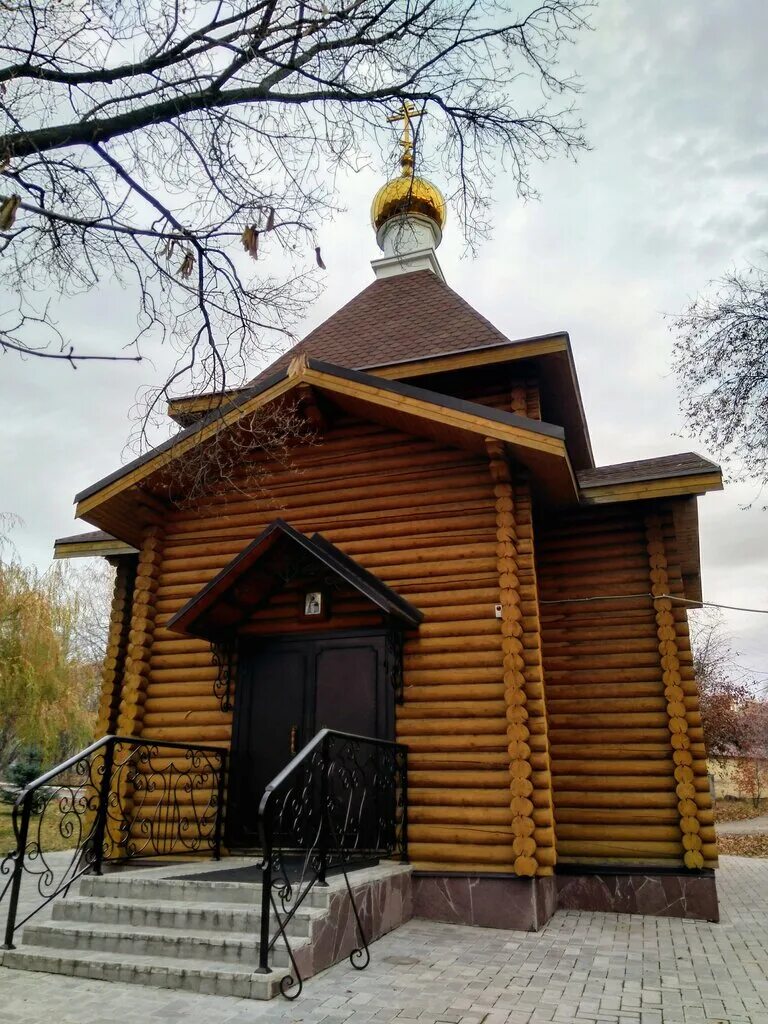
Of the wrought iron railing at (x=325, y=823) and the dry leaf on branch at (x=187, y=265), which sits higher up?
the dry leaf on branch at (x=187, y=265)

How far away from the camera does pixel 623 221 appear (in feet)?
22.0

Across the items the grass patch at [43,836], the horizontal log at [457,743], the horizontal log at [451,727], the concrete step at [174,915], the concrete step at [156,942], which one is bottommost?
the grass patch at [43,836]

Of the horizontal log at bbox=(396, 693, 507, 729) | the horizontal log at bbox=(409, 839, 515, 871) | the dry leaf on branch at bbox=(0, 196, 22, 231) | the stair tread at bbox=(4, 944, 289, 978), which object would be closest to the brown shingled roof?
the horizontal log at bbox=(396, 693, 507, 729)

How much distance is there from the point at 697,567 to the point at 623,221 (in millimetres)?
5075

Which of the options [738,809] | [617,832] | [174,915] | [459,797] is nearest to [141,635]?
[174,915]

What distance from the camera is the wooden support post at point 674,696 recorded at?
661 cm

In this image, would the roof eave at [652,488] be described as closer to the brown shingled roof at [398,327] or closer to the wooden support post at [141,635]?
the brown shingled roof at [398,327]

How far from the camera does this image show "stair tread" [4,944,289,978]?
3.77 meters

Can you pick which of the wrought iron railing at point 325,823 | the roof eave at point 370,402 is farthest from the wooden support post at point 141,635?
the wrought iron railing at point 325,823

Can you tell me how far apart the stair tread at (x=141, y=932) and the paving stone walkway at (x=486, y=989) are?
0.31 meters

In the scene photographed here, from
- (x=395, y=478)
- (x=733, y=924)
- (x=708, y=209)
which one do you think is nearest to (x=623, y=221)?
(x=708, y=209)

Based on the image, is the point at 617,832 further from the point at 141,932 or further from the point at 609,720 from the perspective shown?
the point at 141,932

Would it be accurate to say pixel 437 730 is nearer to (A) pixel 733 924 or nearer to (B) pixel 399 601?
(B) pixel 399 601

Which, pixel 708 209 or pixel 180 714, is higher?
pixel 708 209
